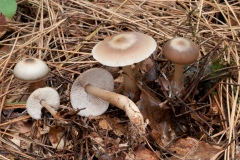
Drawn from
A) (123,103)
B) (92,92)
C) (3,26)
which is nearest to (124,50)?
(123,103)

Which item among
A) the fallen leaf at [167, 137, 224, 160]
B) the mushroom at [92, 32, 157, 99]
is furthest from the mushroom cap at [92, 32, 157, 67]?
the fallen leaf at [167, 137, 224, 160]

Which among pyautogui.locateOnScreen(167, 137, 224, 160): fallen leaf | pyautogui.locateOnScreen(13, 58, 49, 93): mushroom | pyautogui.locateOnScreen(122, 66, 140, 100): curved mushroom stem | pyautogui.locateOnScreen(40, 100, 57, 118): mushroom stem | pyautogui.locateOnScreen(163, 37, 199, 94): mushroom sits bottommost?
pyautogui.locateOnScreen(167, 137, 224, 160): fallen leaf

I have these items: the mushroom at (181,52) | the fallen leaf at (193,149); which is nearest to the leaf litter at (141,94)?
the fallen leaf at (193,149)

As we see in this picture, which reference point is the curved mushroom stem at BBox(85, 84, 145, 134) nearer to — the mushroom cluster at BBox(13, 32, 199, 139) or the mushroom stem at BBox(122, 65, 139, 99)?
the mushroom cluster at BBox(13, 32, 199, 139)

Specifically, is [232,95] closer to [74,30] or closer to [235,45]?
[235,45]

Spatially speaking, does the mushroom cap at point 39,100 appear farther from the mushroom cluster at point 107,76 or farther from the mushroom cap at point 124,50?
the mushroom cap at point 124,50
